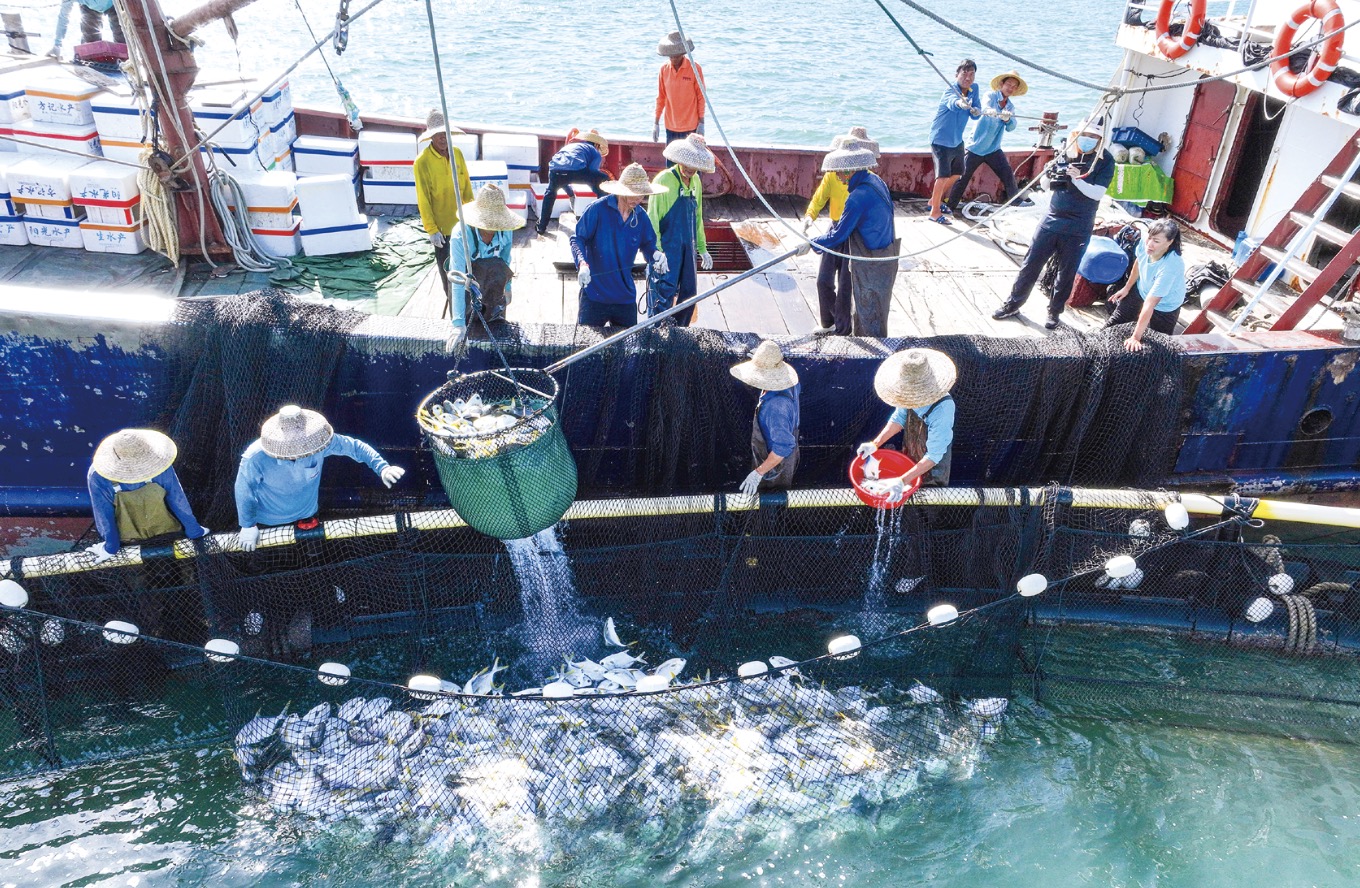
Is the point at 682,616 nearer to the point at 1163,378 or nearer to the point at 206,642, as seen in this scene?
the point at 206,642

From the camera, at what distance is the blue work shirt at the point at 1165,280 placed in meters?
6.80

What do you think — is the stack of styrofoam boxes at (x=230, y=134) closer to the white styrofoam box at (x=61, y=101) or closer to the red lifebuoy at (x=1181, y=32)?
the white styrofoam box at (x=61, y=101)

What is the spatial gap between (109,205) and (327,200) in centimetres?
169

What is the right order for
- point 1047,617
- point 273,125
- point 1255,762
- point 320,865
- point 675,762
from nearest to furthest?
point 320,865 < point 675,762 < point 1255,762 < point 1047,617 < point 273,125

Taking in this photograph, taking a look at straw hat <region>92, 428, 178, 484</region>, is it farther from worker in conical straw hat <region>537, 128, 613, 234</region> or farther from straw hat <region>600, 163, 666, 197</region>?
worker in conical straw hat <region>537, 128, 613, 234</region>

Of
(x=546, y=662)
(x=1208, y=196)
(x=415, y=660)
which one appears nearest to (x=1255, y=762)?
(x=546, y=662)

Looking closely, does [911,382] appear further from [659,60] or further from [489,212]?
[659,60]

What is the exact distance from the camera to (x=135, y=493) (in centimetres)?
545

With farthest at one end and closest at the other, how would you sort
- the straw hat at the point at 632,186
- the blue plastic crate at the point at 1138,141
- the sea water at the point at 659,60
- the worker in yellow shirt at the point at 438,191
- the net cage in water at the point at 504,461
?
1. the sea water at the point at 659,60
2. the blue plastic crate at the point at 1138,141
3. the worker in yellow shirt at the point at 438,191
4. the straw hat at the point at 632,186
5. the net cage in water at the point at 504,461

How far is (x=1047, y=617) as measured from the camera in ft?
21.8

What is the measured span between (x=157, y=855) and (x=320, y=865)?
0.93 m

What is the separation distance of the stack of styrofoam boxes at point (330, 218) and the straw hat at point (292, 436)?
353cm

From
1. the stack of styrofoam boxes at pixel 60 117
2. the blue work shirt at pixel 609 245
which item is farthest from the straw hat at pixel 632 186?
the stack of styrofoam boxes at pixel 60 117

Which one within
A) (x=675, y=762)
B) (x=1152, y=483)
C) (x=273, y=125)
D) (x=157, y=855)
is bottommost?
(x=157, y=855)
